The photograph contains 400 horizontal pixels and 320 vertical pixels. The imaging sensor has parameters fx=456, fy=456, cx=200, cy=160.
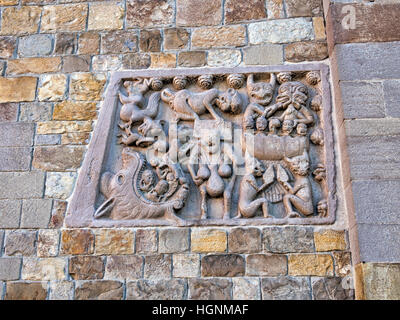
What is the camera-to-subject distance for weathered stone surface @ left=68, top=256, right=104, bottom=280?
3141 mm

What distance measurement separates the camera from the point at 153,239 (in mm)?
3203

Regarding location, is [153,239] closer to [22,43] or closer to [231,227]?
[231,227]

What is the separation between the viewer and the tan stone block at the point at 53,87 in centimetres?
375

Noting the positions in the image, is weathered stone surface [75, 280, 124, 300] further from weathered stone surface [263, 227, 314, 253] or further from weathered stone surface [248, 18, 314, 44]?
weathered stone surface [248, 18, 314, 44]

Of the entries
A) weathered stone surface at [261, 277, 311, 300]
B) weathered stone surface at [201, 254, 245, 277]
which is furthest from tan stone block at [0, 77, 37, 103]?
weathered stone surface at [261, 277, 311, 300]

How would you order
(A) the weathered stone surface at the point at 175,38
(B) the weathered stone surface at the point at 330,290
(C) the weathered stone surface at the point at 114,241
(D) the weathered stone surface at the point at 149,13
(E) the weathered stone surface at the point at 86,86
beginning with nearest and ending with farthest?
(B) the weathered stone surface at the point at 330,290, (C) the weathered stone surface at the point at 114,241, (E) the weathered stone surface at the point at 86,86, (A) the weathered stone surface at the point at 175,38, (D) the weathered stone surface at the point at 149,13

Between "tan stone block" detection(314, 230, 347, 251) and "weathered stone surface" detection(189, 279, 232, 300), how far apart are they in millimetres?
667

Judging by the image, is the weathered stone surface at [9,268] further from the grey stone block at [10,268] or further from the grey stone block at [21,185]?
the grey stone block at [21,185]

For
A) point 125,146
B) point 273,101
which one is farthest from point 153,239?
point 273,101

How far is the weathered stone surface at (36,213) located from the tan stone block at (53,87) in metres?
0.89

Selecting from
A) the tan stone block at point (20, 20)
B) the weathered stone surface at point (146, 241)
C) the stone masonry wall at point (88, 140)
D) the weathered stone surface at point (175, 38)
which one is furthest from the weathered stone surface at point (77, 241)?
the tan stone block at point (20, 20)
